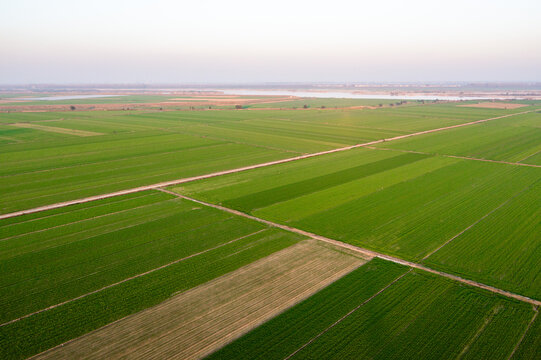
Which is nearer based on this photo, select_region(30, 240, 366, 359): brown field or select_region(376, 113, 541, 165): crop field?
select_region(30, 240, 366, 359): brown field

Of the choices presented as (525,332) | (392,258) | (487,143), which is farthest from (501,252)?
(487,143)

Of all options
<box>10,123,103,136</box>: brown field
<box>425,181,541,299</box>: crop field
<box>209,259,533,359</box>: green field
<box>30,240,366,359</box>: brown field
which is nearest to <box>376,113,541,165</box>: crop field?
<box>425,181,541,299</box>: crop field

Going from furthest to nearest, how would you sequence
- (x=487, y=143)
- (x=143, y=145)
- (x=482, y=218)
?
(x=487, y=143) → (x=143, y=145) → (x=482, y=218)

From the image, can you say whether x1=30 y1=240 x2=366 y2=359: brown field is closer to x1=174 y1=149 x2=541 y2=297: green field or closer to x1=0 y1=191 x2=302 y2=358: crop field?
x1=0 y1=191 x2=302 y2=358: crop field

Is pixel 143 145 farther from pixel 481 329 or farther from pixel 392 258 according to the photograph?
pixel 481 329

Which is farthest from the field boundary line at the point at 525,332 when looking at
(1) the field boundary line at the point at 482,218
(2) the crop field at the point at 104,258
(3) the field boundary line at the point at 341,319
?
(2) the crop field at the point at 104,258

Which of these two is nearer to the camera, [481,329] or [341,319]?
[481,329]
